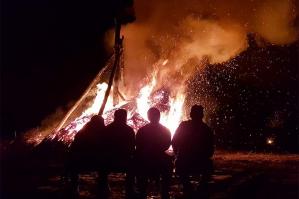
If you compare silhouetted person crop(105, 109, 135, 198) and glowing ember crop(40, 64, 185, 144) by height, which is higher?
glowing ember crop(40, 64, 185, 144)

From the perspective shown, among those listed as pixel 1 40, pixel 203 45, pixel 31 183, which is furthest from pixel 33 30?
pixel 31 183

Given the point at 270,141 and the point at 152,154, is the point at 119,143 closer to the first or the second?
the point at 152,154

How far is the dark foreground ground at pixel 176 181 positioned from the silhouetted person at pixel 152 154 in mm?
1110

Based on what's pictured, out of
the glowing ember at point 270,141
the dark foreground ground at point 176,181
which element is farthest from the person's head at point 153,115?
the glowing ember at point 270,141

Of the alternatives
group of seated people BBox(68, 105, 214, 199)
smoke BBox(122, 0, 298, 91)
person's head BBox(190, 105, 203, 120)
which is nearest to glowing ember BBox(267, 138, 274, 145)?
smoke BBox(122, 0, 298, 91)

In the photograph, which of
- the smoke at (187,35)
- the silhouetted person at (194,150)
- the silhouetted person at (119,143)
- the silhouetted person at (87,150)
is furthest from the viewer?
the smoke at (187,35)

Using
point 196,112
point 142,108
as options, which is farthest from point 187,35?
point 196,112

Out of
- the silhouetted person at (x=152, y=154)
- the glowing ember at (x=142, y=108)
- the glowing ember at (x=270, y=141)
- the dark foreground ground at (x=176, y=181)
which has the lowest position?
the dark foreground ground at (x=176, y=181)

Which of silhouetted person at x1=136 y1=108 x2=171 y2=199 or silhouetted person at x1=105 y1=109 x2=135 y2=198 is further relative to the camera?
silhouetted person at x1=105 y1=109 x2=135 y2=198

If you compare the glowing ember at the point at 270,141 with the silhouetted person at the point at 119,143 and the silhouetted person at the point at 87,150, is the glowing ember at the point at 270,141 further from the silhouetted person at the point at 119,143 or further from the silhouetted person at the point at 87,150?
the silhouetted person at the point at 87,150

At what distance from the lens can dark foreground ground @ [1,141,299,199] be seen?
27.6 ft

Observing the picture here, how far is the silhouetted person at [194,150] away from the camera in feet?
23.9

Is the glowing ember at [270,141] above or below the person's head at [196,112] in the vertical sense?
below

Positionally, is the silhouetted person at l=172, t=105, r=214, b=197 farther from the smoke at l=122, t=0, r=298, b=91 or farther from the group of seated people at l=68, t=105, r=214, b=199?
the smoke at l=122, t=0, r=298, b=91
